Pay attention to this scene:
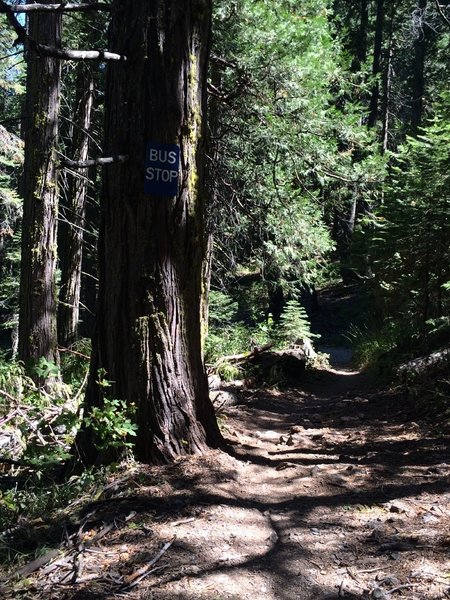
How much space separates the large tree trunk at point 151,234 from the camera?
12.9 feet

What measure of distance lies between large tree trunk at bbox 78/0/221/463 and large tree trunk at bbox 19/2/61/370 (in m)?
3.67

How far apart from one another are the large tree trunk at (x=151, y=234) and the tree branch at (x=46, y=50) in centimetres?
31

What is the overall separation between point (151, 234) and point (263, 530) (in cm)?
213

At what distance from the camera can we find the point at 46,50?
3.30m

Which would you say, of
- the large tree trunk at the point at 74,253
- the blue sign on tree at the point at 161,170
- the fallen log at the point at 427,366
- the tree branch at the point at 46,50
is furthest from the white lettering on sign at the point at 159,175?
the large tree trunk at the point at 74,253

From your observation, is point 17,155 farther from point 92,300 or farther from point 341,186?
point 341,186

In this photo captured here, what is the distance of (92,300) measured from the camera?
62.7ft

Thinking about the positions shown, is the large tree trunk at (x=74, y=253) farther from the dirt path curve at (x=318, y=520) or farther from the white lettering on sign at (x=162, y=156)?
the white lettering on sign at (x=162, y=156)

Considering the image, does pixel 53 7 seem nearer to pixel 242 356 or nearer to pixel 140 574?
pixel 140 574

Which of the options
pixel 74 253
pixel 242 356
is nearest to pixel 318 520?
pixel 242 356

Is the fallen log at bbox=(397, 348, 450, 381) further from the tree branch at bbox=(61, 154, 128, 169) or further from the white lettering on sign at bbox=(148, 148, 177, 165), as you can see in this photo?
the tree branch at bbox=(61, 154, 128, 169)

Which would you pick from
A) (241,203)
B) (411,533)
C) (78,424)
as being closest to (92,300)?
(241,203)

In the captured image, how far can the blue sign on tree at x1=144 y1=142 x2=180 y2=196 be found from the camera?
3.89m

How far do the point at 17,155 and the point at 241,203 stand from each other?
8839mm
